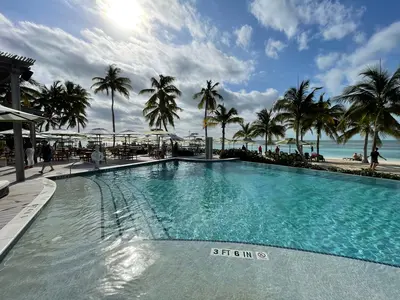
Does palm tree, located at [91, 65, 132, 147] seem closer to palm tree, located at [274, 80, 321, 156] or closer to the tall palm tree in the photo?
the tall palm tree

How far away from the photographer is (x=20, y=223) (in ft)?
13.0

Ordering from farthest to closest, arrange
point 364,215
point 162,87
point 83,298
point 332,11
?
point 162,87 < point 332,11 < point 364,215 < point 83,298

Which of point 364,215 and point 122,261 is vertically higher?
point 122,261

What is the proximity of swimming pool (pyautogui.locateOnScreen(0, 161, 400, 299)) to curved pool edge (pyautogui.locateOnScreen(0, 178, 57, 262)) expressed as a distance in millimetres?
128

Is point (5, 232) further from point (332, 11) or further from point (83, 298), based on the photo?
point (332, 11)

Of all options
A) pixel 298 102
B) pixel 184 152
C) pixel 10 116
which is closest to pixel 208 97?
pixel 184 152

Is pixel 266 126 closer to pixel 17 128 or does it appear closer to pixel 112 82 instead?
pixel 112 82

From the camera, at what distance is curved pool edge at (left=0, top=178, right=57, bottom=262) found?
128 inches

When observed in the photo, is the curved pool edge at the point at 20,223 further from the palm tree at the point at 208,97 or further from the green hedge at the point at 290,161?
the palm tree at the point at 208,97

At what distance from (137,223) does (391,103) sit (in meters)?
16.4

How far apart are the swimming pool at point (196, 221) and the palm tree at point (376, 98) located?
5746 millimetres

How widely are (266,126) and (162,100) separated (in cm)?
1192

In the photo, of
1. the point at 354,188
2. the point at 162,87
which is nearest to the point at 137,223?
the point at 354,188

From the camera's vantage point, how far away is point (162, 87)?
22.9 meters
